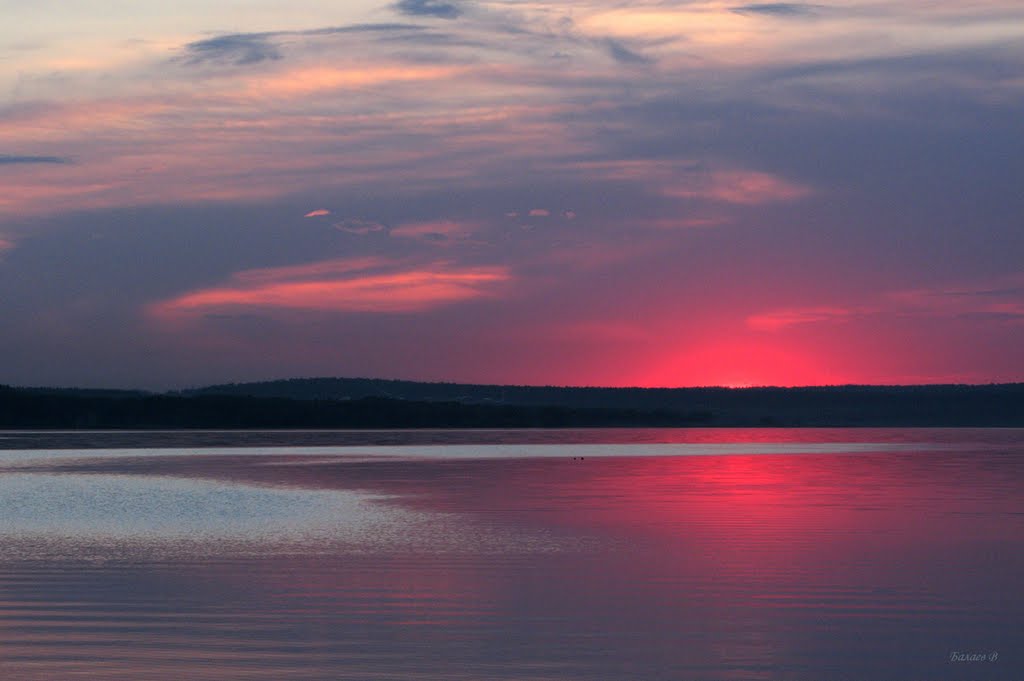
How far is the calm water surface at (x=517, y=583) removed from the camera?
15828 millimetres

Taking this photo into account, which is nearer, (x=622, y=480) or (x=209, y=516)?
(x=209, y=516)

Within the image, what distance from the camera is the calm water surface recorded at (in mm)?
15828

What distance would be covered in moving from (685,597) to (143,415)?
6477 inches

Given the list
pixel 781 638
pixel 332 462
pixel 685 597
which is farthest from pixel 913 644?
pixel 332 462

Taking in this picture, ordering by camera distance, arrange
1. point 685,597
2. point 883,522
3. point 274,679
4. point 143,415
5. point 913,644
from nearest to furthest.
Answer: point 274,679 → point 913,644 → point 685,597 → point 883,522 → point 143,415

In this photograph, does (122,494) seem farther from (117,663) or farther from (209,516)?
(117,663)

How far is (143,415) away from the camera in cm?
17812

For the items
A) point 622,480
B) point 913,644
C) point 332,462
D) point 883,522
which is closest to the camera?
point 913,644

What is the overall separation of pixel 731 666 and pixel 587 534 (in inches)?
538

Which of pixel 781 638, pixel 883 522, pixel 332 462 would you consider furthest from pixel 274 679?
pixel 332 462

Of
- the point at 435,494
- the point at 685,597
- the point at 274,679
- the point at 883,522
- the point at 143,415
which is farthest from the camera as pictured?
the point at 143,415

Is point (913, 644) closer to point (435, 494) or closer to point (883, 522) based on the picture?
point (883, 522)

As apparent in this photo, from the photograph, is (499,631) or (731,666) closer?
(731,666)

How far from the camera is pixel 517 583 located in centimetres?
2173
